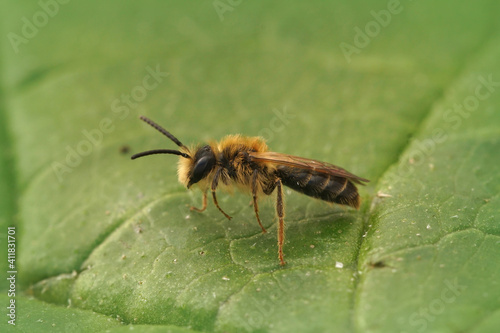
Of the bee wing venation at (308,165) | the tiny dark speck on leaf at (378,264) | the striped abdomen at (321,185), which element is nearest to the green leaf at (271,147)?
the tiny dark speck on leaf at (378,264)

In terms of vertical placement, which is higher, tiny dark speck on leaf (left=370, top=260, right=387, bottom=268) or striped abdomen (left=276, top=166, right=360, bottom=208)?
striped abdomen (left=276, top=166, right=360, bottom=208)

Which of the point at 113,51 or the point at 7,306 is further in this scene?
the point at 113,51

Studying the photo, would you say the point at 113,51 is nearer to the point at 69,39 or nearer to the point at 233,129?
the point at 69,39

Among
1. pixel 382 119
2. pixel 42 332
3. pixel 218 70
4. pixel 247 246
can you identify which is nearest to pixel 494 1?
pixel 382 119

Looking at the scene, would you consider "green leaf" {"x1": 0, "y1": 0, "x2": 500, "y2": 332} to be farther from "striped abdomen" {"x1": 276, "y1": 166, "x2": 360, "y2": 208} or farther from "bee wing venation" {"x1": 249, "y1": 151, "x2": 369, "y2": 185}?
"bee wing venation" {"x1": 249, "y1": 151, "x2": 369, "y2": 185}

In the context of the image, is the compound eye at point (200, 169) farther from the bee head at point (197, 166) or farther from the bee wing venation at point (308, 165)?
the bee wing venation at point (308, 165)

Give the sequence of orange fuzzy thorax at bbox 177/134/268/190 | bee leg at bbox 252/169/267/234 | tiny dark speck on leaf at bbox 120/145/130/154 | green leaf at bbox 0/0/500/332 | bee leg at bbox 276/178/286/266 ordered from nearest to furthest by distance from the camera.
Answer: green leaf at bbox 0/0/500/332 < bee leg at bbox 276/178/286/266 < bee leg at bbox 252/169/267/234 < orange fuzzy thorax at bbox 177/134/268/190 < tiny dark speck on leaf at bbox 120/145/130/154

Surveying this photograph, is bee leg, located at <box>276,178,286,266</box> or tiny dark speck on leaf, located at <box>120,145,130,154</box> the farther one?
tiny dark speck on leaf, located at <box>120,145,130,154</box>

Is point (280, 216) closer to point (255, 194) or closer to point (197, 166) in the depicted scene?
point (255, 194)

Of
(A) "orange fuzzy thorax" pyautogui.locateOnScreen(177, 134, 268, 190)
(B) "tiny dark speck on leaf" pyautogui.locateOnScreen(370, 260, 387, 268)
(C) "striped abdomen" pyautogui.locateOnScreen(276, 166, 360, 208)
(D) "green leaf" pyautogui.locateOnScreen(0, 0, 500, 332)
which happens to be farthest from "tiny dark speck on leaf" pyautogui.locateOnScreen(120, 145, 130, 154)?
(B) "tiny dark speck on leaf" pyautogui.locateOnScreen(370, 260, 387, 268)
